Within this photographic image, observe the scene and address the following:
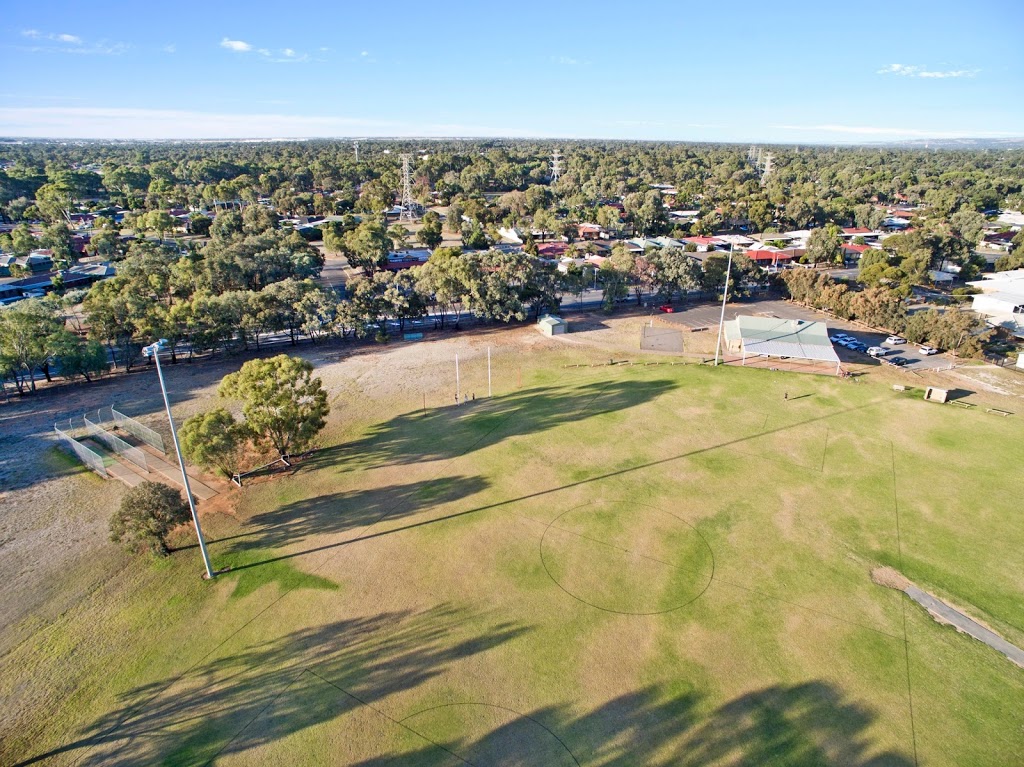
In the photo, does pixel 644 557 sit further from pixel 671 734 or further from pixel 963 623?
pixel 963 623

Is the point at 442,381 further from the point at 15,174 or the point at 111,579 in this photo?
the point at 15,174

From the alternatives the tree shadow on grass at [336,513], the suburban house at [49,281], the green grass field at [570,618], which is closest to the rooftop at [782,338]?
the green grass field at [570,618]

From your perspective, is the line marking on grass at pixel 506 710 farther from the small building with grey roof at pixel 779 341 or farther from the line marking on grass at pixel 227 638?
the small building with grey roof at pixel 779 341

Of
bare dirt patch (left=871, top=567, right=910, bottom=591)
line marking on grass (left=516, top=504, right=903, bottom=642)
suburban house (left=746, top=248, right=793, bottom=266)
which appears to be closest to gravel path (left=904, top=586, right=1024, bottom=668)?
bare dirt patch (left=871, top=567, right=910, bottom=591)

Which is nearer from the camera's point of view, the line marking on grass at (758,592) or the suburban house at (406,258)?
the line marking on grass at (758,592)

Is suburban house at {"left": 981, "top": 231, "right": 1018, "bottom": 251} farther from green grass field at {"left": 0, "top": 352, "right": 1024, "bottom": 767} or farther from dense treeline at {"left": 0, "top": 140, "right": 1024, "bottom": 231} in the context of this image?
green grass field at {"left": 0, "top": 352, "right": 1024, "bottom": 767}

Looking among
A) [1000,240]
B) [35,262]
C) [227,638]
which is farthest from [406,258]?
[1000,240]
